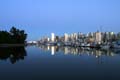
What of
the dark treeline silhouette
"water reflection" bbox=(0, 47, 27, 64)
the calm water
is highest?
the dark treeline silhouette

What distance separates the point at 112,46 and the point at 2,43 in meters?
54.5

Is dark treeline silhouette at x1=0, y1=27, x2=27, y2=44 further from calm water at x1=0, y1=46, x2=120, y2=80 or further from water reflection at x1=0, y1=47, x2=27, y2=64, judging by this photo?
calm water at x1=0, y1=46, x2=120, y2=80

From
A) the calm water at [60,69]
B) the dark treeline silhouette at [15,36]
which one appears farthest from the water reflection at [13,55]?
the dark treeline silhouette at [15,36]

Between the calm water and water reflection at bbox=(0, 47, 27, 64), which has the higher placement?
water reflection at bbox=(0, 47, 27, 64)

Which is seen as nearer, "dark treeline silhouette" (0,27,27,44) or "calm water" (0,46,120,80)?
"calm water" (0,46,120,80)

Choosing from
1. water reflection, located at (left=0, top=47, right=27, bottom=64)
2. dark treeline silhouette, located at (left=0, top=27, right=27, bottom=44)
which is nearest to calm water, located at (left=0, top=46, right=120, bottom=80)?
water reflection, located at (left=0, top=47, right=27, bottom=64)

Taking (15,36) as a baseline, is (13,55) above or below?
below

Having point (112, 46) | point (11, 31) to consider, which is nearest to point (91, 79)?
point (112, 46)

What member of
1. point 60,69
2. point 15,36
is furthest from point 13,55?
point 15,36

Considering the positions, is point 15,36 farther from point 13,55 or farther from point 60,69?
point 60,69

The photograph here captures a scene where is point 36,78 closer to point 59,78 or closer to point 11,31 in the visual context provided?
point 59,78

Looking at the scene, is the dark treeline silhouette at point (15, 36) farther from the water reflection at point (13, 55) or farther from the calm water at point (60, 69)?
the calm water at point (60, 69)

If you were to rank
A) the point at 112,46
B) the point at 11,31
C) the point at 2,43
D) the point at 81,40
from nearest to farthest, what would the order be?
the point at 112,46, the point at 2,43, the point at 11,31, the point at 81,40

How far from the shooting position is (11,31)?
158 m
